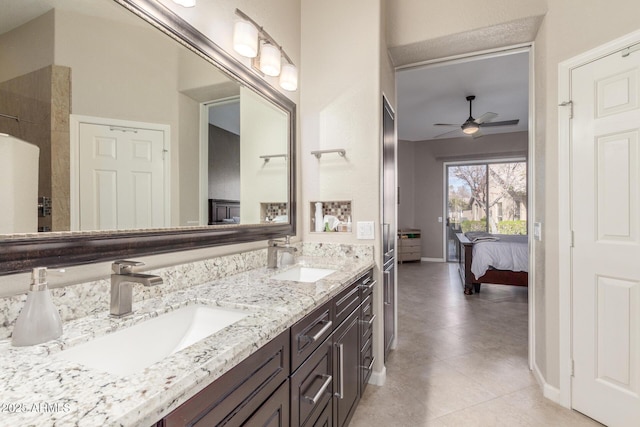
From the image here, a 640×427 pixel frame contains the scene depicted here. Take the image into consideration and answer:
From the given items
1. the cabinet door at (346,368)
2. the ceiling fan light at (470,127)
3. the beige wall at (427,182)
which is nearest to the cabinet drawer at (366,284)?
the cabinet door at (346,368)

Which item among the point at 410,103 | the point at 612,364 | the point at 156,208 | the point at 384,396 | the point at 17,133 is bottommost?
the point at 384,396

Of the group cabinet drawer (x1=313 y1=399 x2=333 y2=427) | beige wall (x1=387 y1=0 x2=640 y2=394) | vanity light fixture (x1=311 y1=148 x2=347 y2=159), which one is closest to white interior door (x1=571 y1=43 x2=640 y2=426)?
beige wall (x1=387 y1=0 x2=640 y2=394)

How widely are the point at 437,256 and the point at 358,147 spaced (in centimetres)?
588

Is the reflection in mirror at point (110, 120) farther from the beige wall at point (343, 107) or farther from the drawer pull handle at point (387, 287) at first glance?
the drawer pull handle at point (387, 287)

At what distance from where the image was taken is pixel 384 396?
6.88ft

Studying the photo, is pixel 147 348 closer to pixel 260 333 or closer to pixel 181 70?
pixel 260 333

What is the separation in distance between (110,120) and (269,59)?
3.52 ft

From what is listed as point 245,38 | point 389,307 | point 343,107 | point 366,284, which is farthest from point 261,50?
point 389,307

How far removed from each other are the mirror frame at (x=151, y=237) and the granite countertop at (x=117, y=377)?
0.63 ft

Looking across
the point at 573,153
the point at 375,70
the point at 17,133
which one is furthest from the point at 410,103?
the point at 17,133

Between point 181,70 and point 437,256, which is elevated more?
point 181,70

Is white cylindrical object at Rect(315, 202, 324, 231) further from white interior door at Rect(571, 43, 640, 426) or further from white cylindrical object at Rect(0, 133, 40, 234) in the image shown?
white cylindrical object at Rect(0, 133, 40, 234)

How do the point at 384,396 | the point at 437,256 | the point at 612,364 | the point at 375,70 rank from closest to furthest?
the point at 612,364 < the point at 384,396 < the point at 375,70 < the point at 437,256

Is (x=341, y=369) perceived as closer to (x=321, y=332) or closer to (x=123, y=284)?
(x=321, y=332)
